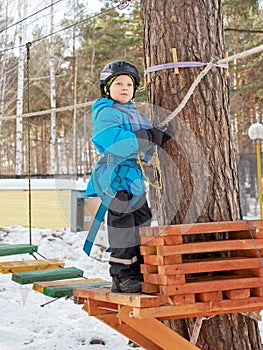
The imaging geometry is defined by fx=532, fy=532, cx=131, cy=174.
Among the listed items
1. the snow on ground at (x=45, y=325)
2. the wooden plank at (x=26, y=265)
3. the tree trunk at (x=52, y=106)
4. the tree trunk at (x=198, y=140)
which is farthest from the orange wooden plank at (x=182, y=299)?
the tree trunk at (x=52, y=106)

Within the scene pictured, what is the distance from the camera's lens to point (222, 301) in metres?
2.06

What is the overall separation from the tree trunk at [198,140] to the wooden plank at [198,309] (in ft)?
1.67

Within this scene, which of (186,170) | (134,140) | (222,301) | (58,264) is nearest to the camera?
(222,301)

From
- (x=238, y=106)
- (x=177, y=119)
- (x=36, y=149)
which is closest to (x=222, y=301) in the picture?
(x=177, y=119)

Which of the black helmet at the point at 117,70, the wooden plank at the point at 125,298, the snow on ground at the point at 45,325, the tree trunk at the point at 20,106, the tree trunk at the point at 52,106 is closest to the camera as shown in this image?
the wooden plank at the point at 125,298

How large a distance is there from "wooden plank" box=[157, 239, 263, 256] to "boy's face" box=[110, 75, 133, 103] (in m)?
0.75

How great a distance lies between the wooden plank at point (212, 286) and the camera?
6.52 ft

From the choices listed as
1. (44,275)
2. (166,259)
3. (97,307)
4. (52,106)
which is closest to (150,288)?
(166,259)

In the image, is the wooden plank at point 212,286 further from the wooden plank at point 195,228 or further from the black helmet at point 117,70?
the black helmet at point 117,70

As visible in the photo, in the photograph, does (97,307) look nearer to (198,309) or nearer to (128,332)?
(128,332)

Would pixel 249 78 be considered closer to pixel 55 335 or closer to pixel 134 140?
pixel 55 335

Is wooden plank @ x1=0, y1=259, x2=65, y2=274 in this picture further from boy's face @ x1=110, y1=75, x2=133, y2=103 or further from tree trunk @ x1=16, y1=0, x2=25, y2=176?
tree trunk @ x1=16, y1=0, x2=25, y2=176

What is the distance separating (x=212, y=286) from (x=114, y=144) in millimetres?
727

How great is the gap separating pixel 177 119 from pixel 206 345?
3.63 ft
